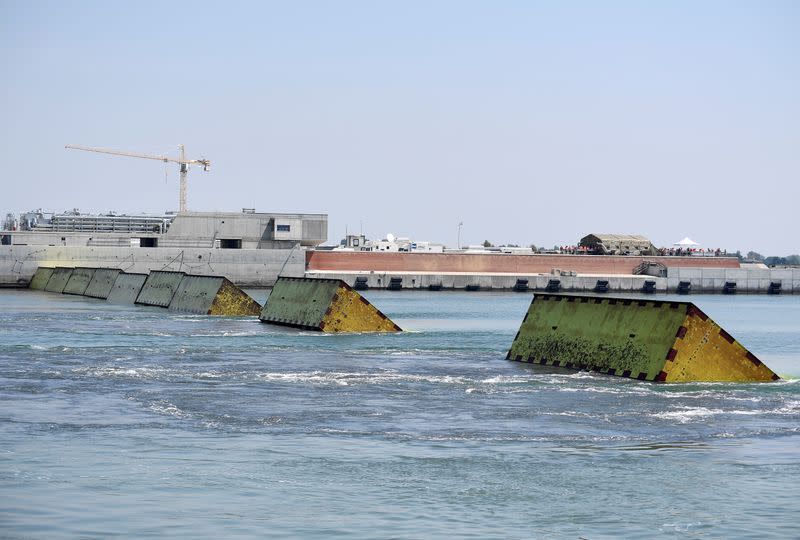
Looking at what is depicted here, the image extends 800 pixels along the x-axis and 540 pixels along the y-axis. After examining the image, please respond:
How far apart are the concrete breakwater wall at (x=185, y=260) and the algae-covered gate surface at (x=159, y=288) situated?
3773cm

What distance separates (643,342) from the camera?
29953mm

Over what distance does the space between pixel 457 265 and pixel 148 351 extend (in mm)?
95532

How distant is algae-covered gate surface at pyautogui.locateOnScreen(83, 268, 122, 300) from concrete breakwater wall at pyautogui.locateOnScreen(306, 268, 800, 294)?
32547mm

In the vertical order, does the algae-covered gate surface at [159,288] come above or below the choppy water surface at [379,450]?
above

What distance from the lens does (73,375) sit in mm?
29797

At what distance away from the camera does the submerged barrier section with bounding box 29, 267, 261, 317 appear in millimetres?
59375

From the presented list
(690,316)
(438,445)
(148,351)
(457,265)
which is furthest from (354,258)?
(438,445)

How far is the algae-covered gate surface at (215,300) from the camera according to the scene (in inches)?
2330

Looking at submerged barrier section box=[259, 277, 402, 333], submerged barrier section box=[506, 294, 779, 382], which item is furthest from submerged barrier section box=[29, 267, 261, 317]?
submerged barrier section box=[506, 294, 779, 382]

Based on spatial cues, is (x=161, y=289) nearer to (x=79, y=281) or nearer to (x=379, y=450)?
(x=79, y=281)

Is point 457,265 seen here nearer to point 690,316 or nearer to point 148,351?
point 148,351

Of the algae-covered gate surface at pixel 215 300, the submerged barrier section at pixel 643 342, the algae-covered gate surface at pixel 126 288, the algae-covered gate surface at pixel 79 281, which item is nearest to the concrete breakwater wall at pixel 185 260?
the algae-covered gate surface at pixel 79 281

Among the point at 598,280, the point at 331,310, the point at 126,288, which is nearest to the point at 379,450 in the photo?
the point at 331,310

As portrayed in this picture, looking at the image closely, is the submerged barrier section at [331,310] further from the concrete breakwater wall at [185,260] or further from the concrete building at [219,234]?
the concrete building at [219,234]
